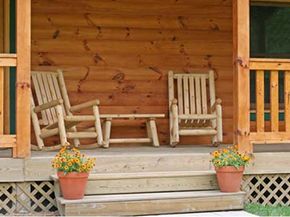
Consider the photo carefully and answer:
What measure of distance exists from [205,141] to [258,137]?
175cm

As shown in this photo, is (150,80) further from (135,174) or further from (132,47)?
(135,174)

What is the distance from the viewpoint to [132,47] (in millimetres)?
6793

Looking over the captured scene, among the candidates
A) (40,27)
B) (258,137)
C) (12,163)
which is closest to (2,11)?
(40,27)

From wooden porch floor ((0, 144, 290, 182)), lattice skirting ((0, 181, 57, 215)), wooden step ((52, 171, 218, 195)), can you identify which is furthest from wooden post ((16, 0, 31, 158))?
wooden step ((52, 171, 218, 195))

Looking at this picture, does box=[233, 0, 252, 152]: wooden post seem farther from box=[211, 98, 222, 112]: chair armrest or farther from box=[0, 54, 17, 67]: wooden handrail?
box=[0, 54, 17, 67]: wooden handrail

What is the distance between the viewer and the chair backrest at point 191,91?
6.77m

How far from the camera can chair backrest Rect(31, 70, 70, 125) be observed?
6.27 metres

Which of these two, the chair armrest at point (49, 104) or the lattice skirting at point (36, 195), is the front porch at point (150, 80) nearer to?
the lattice skirting at point (36, 195)

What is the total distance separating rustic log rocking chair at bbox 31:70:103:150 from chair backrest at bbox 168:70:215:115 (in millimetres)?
1226

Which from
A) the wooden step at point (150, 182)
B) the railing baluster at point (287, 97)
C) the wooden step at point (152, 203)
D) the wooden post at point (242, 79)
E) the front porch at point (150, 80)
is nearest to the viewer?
the wooden step at point (152, 203)

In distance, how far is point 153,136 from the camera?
645cm

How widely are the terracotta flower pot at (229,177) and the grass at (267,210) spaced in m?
0.26

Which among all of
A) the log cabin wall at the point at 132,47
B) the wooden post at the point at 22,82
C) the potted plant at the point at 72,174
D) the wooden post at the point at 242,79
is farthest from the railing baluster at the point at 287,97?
the wooden post at the point at 22,82

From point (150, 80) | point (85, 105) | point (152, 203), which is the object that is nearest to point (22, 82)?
point (85, 105)
